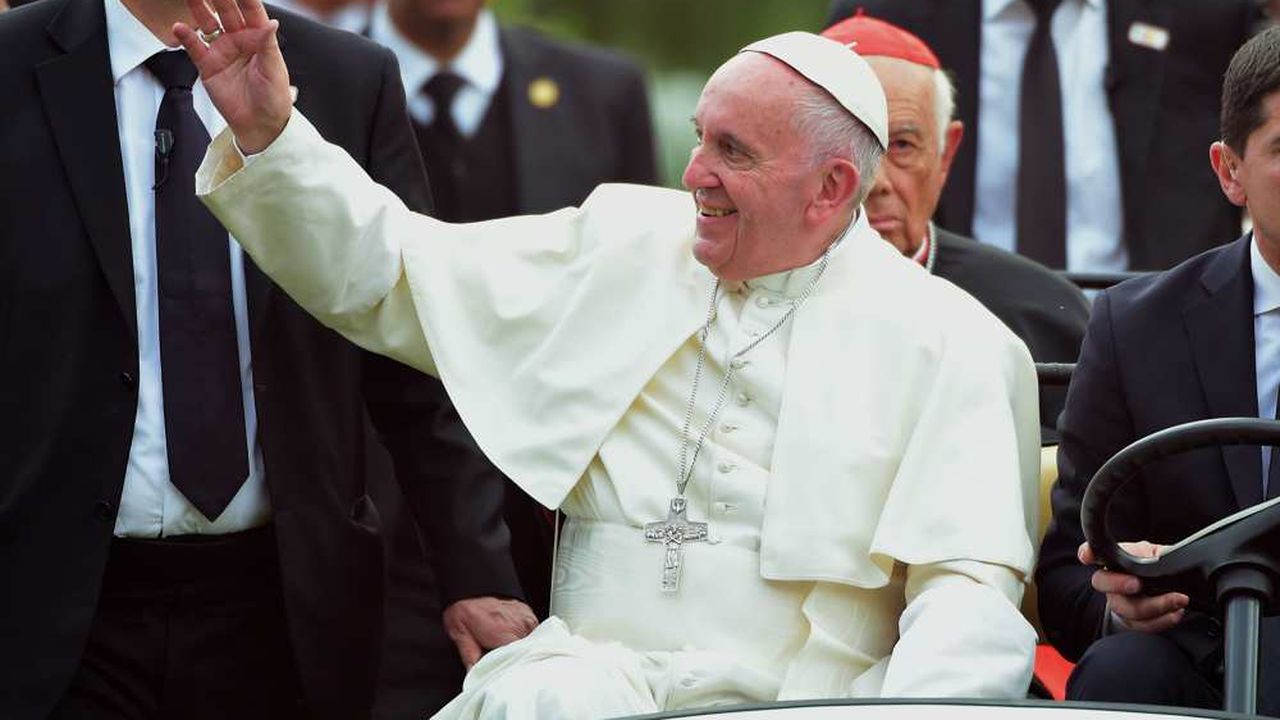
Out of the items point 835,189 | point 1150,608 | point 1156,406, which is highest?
point 835,189

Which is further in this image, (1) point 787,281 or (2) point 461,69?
(2) point 461,69

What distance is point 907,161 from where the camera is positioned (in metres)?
6.81

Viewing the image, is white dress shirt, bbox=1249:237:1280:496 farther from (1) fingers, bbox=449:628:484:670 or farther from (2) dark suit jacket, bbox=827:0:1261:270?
(2) dark suit jacket, bbox=827:0:1261:270

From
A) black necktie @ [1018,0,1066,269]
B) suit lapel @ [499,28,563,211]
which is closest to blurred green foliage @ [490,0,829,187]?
suit lapel @ [499,28,563,211]

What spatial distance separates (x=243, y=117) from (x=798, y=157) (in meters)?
0.98

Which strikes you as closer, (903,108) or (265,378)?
(265,378)

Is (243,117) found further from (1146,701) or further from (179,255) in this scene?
(1146,701)

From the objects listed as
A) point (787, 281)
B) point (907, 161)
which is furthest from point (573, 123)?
point (787, 281)

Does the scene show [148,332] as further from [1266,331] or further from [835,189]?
[1266,331]

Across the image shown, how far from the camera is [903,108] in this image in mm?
6863

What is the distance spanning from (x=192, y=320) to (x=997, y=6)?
3.31 metres

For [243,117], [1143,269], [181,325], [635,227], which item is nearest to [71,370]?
[181,325]

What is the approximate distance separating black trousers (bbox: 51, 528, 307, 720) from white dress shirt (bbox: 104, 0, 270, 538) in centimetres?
4

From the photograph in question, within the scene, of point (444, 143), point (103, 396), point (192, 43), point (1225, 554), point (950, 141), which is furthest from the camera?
point (444, 143)
